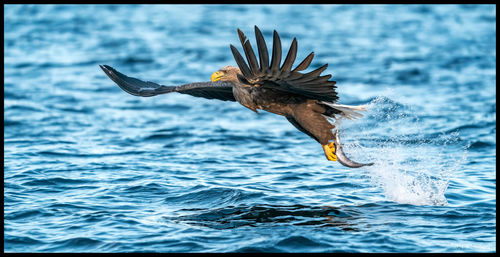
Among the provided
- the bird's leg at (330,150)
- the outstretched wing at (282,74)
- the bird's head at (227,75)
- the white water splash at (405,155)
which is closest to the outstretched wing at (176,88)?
the bird's head at (227,75)

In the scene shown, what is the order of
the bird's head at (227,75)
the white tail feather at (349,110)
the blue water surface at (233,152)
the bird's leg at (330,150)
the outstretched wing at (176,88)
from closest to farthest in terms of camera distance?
the blue water surface at (233,152)
the bird's head at (227,75)
the bird's leg at (330,150)
the white tail feather at (349,110)
the outstretched wing at (176,88)

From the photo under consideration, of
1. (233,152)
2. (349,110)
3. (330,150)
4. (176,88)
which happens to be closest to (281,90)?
(330,150)

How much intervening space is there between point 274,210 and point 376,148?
271cm

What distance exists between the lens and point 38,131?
35.2 ft

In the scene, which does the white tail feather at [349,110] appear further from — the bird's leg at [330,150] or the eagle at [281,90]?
the bird's leg at [330,150]

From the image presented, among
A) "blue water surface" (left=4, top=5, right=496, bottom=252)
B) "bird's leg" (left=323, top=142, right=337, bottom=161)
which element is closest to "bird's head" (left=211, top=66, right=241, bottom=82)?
"bird's leg" (left=323, top=142, right=337, bottom=161)

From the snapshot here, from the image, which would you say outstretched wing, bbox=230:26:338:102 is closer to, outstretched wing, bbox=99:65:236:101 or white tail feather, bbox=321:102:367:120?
white tail feather, bbox=321:102:367:120

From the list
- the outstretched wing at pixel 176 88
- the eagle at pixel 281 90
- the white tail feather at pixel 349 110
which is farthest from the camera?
the outstretched wing at pixel 176 88

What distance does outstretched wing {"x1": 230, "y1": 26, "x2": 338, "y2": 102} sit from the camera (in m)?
5.77

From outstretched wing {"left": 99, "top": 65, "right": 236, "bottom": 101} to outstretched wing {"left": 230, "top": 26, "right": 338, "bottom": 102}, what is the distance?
0.99 metres

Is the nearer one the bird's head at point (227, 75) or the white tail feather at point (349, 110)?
the bird's head at point (227, 75)

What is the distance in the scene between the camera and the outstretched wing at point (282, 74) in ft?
18.9
